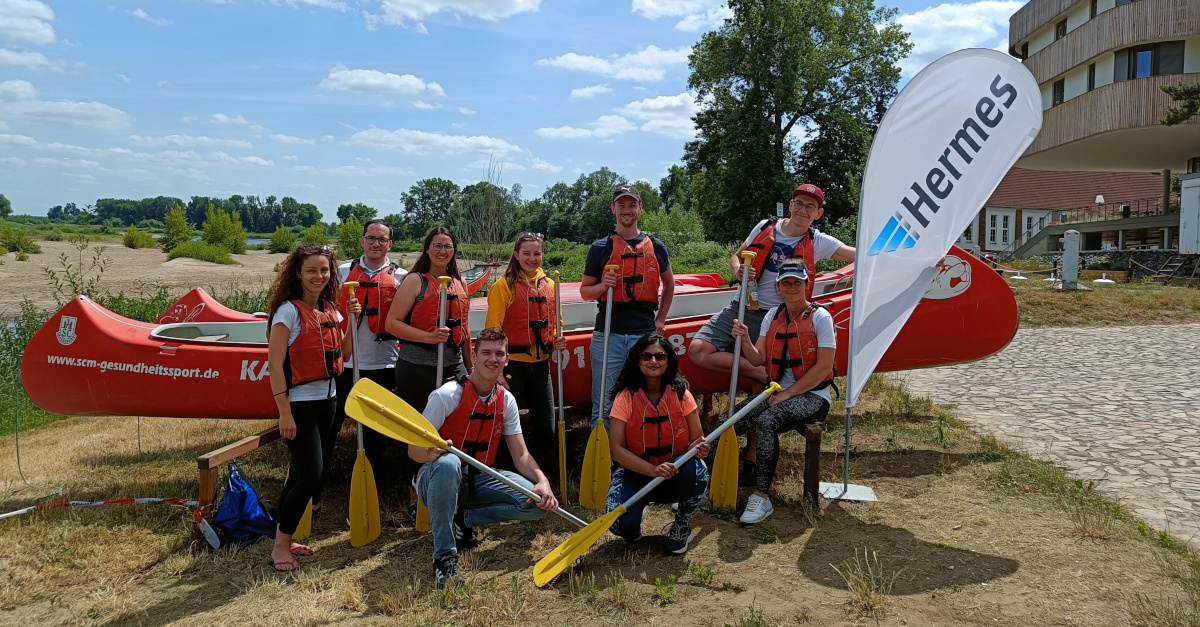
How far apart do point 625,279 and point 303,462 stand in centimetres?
203

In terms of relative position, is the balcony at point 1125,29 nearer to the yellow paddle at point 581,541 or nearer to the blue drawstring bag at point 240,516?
the yellow paddle at point 581,541

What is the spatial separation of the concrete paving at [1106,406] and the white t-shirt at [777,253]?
2153 mm

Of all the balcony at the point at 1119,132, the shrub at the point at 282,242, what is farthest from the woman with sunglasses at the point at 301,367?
the shrub at the point at 282,242

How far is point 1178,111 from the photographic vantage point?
1441 cm

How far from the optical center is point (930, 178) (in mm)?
3992

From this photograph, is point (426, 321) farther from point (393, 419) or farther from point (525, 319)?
point (393, 419)

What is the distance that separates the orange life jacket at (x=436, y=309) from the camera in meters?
4.17

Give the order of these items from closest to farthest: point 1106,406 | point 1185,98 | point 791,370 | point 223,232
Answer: point 791,370 → point 1106,406 → point 1185,98 → point 223,232

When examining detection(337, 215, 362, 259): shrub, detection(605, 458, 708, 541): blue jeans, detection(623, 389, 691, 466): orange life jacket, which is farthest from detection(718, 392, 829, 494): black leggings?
detection(337, 215, 362, 259): shrub

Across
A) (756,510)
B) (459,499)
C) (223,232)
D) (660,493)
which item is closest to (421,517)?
(459,499)

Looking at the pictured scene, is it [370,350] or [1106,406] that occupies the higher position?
[370,350]

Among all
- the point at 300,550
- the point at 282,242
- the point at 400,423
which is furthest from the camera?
the point at 282,242

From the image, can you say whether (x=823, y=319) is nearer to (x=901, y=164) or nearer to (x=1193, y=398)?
(x=901, y=164)

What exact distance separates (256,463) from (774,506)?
3.90 metres
